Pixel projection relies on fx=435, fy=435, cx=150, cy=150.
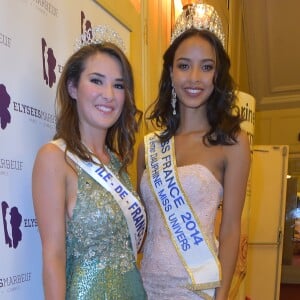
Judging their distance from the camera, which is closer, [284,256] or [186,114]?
[186,114]

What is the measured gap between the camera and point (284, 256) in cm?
509

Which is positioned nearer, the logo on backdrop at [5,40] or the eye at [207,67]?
the logo on backdrop at [5,40]

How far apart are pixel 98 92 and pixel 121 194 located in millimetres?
244

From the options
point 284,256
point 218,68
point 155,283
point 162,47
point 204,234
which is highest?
point 162,47

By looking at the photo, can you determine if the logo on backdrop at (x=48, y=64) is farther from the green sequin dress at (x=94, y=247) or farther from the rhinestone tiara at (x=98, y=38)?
the green sequin dress at (x=94, y=247)

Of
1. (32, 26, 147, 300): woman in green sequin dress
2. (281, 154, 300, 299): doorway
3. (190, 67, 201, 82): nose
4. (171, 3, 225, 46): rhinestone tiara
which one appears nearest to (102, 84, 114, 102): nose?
(32, 26, 147, 300): woman in green sequin dress

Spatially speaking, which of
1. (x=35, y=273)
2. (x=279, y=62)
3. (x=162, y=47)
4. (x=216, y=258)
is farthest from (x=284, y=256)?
(x=35, y=273)

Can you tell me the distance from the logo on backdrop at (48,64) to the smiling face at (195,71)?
0.36m

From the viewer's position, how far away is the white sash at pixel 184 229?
1.19 metres

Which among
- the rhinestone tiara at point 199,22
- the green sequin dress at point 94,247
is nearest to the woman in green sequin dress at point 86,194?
the green sequin dress at point 94,247

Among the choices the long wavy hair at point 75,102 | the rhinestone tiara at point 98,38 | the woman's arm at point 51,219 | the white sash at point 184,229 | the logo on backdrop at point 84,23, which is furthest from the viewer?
the logo on backdrop at point 84,23

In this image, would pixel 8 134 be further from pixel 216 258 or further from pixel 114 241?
pixel 216 258

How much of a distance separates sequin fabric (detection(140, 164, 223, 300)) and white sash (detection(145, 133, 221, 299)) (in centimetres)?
2

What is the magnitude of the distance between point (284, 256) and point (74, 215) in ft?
15.3
